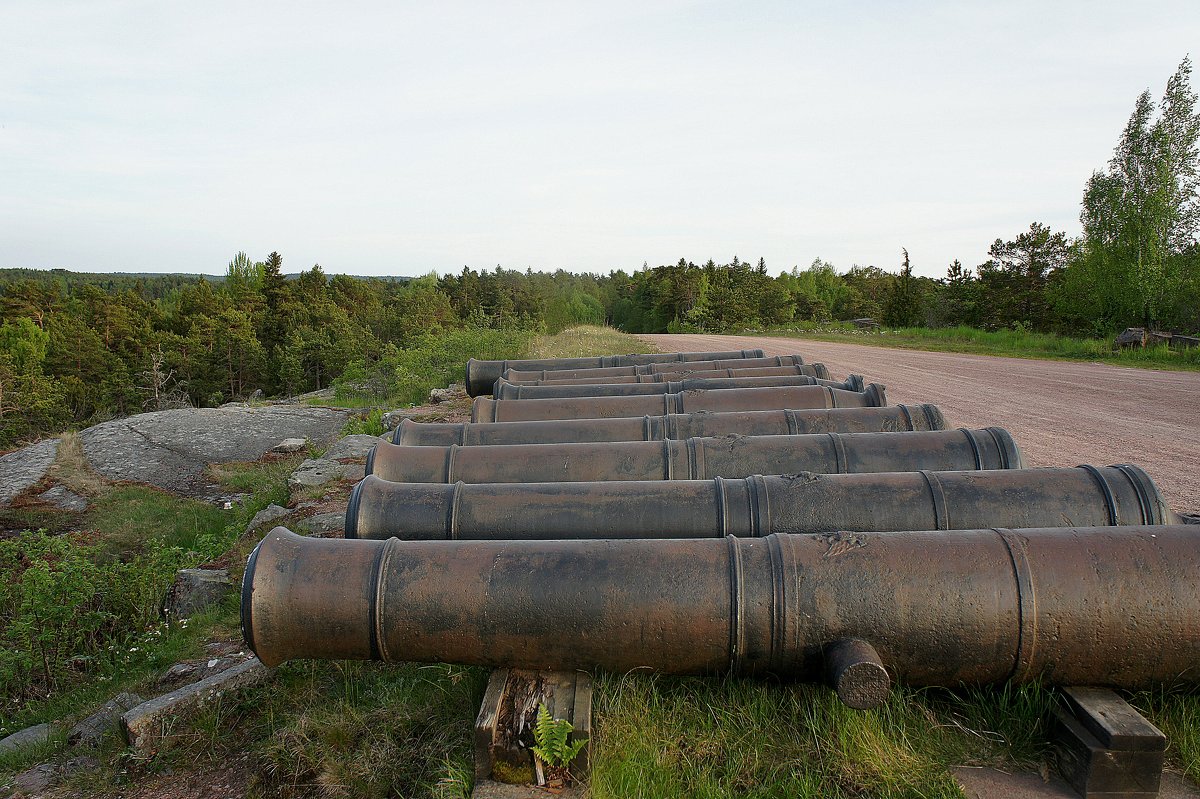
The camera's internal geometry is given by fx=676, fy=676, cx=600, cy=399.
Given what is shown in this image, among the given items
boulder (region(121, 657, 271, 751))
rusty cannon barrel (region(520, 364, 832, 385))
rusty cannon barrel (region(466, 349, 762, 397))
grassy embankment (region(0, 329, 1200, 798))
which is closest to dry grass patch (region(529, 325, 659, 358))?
rusty cannon barrel (region(466, 349, 762, 397))

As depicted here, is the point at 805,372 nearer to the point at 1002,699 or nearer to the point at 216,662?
the point at 1002,699

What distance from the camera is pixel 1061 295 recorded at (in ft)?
87.2

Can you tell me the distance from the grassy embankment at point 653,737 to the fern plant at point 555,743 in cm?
14

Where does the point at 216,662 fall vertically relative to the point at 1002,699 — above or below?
below

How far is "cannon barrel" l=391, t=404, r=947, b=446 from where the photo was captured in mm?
5090

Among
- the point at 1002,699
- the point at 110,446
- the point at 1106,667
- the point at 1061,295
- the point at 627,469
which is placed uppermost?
the point at 1061,295

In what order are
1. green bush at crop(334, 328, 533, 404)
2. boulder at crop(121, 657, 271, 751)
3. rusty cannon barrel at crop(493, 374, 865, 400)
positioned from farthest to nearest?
green bush at crop(334, 328, 533, 404) < rusty cannon barrel at crop(493, 374, 865, 400) < boulder at crop(121, 657, 271, 751)

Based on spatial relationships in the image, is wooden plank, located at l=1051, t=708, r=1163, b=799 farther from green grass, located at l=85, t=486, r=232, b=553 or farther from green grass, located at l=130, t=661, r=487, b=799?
green grass, located at l=85, t=486, r=232, b=553

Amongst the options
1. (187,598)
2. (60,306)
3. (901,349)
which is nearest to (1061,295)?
(901,349)

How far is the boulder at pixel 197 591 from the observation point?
17.4 feet

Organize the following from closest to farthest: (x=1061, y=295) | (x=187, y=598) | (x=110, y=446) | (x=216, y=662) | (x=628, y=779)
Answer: (x=628, y=779) < (x=216, y=662) < (x=187, y=598) < (x=110, y=446) < (x=1061, y=295)

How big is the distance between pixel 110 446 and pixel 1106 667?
1594 cm

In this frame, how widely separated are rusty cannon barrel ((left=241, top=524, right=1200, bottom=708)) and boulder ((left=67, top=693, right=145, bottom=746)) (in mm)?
1574

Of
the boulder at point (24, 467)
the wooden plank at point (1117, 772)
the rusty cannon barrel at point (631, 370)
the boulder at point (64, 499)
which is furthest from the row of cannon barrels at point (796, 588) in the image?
the boulder at point (24, 467)
